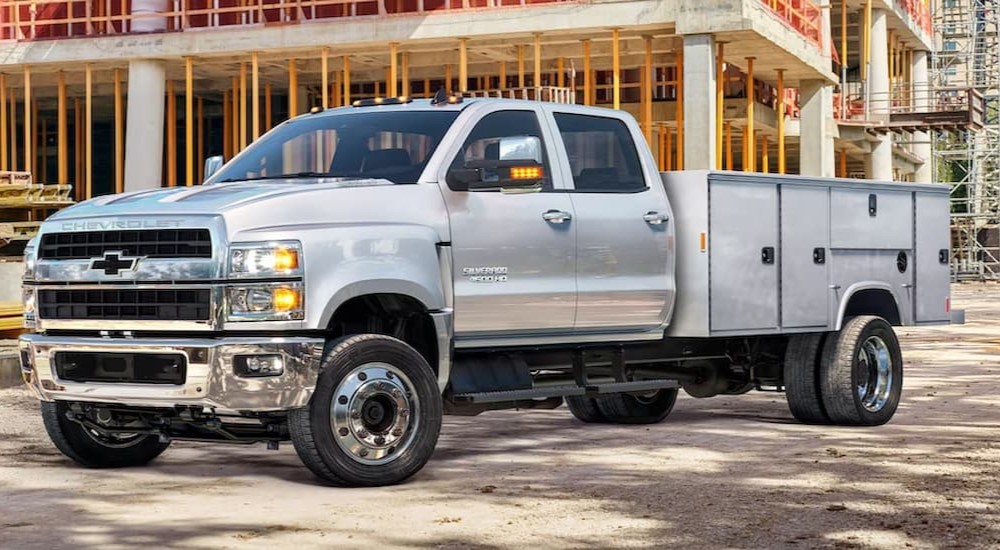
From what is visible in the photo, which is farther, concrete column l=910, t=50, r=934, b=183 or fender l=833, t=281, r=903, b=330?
concrete column l=910, t=50, r=934, b=183

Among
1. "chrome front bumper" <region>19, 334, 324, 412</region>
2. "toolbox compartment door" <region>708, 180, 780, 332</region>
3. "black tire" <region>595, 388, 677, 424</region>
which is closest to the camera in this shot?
"chrome front bumper" <region>19, 334, 324, 412</region>

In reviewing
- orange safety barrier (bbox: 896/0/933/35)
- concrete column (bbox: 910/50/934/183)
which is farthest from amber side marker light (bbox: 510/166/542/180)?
concrete column (bbox: 910/50/934/183)

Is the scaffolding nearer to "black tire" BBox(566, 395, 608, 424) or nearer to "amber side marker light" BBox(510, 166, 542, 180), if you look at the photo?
"black tire" BBox(566, 395, 608, 424)

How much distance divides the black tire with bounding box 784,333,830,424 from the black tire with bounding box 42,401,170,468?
4599mm

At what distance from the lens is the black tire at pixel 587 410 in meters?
12.8

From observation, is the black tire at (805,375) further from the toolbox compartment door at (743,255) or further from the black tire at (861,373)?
the toolbox compartment door at (743,255)

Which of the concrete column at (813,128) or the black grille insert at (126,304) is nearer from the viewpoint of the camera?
the black grille insert at (126,304)

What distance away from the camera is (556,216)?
33.0 ft

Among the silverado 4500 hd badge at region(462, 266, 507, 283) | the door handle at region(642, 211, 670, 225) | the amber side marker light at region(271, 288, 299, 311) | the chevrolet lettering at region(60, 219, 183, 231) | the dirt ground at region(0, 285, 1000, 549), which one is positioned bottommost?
the dirt ground at region(0, 285, 1000, 549)

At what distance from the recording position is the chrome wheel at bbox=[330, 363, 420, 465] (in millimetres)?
8867

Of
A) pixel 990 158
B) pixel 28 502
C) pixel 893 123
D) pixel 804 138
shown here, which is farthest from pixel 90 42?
pixel 990 158

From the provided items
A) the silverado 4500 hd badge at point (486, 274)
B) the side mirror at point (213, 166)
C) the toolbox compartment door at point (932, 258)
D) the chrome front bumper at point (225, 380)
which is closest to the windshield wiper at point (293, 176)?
the side mirror at point (213, 166)

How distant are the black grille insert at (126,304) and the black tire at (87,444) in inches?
29.9

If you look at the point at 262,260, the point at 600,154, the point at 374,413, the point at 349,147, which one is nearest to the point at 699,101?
the point at 600,154
